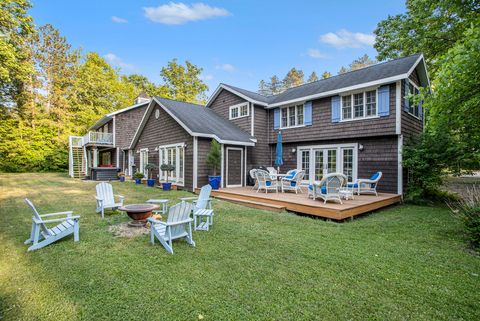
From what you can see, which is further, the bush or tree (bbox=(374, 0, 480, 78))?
tree (bbox=(374, 0, 480, 78))

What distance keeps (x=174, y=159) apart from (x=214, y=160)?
2.96 meters

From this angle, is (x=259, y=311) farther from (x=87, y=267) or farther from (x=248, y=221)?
(x=248, y=221)

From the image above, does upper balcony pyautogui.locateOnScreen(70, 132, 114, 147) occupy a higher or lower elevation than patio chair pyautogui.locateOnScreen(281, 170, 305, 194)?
higher

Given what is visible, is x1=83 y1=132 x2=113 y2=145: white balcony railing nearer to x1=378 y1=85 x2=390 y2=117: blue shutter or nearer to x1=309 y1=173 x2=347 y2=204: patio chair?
x1=309 y1=173 x2=347 y2=204: patio chair

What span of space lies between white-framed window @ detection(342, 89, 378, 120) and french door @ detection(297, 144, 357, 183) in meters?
1.27

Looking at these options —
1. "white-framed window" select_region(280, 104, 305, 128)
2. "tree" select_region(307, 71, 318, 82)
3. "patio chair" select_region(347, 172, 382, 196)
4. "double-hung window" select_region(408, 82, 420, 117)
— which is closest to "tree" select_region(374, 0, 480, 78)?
"double-hung window" select_region(408, 82, 420, 117)

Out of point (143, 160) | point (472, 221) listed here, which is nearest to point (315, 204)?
point (472, 221)

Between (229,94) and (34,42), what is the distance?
19744 mm

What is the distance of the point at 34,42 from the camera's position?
21016mm

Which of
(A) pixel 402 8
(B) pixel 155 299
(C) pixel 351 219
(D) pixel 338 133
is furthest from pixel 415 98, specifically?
(A) pixel 402 8

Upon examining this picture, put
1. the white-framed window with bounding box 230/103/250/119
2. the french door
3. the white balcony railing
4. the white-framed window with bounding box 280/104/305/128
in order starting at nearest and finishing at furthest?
the french door
the white-framed window with bounding box 280/104/305/128
the white-framed window with bounding box 230/103/250/119
the white balcony railing

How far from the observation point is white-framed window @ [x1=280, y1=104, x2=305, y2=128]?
1168 centimetres

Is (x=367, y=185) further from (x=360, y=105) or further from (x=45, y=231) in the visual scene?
(x=45, y=231)

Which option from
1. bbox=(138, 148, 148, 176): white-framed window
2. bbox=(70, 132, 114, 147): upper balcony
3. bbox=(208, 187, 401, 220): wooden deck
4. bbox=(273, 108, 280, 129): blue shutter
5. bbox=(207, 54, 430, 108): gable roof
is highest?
bbox=(207, 54, 430, 108): gable roof
